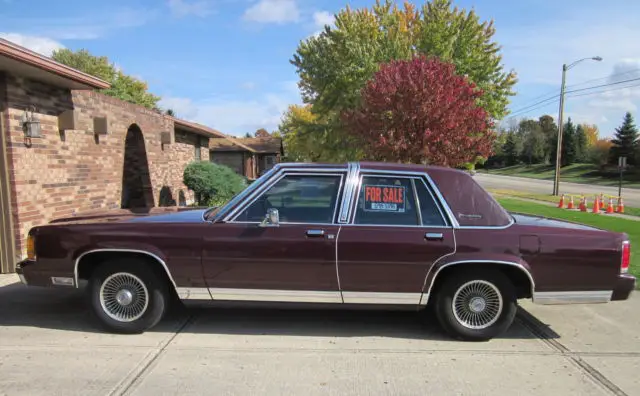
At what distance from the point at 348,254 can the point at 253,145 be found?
42.8 m

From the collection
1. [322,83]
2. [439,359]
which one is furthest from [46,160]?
[322,83]

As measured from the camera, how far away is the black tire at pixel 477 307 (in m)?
4.38

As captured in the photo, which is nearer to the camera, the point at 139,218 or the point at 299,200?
the point at 299,200

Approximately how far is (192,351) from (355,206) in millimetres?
1963

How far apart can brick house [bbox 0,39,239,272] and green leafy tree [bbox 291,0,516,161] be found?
13077 millimetres

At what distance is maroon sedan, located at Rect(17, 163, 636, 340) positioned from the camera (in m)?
4.29

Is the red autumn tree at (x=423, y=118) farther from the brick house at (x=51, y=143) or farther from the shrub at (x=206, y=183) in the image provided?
the shrub at (x=206, y=183)

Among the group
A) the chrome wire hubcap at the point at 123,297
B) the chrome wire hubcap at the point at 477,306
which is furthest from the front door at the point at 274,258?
the chrome wire hubcap at the point at 477,306

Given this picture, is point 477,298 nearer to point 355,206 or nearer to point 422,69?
point 355,206

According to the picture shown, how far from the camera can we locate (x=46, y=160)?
24.6 feet

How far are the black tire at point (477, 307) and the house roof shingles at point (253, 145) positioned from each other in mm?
31569

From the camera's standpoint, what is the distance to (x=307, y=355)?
405 centimetres

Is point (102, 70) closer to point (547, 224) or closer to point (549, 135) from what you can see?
point (547, 224)

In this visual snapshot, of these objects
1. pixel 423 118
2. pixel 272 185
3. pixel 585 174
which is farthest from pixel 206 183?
pixel 585 174
